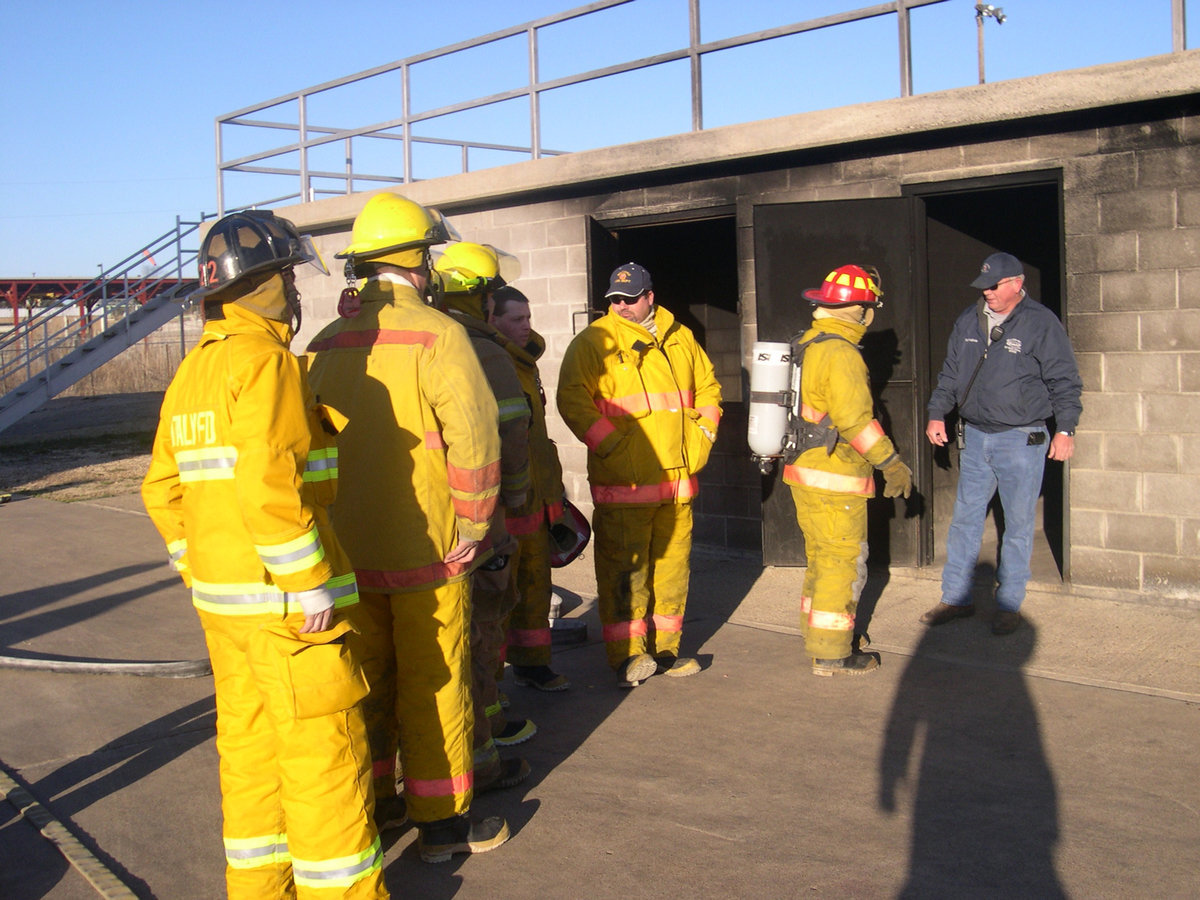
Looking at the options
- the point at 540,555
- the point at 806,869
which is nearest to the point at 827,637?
the point at 540,555

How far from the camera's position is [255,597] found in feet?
9.36

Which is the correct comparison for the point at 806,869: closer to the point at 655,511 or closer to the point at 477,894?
the point at 477,894

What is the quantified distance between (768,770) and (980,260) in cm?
576

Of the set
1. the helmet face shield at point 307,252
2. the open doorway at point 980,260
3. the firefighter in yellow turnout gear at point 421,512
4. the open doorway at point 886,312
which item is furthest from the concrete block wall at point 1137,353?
the helmet face shield at point 307,252

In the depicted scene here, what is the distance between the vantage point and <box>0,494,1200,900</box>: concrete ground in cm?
330

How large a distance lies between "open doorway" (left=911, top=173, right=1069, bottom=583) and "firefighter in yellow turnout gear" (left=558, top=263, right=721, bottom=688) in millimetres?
2918

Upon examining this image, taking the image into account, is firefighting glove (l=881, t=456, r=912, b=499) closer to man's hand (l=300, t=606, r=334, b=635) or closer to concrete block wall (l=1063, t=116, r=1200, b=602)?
concrete block wall (l=1063, t=116, r=1200, b=602)

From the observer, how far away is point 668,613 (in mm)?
5305

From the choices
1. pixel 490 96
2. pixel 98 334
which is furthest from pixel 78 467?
pixel 490 96

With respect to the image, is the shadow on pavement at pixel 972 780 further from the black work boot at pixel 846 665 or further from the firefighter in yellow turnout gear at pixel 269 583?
the firefighter in yellow turnout gear at pixel 269 583

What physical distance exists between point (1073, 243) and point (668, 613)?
319cm

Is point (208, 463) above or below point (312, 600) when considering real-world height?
above

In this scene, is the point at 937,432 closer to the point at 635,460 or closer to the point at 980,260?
the point at 635,460

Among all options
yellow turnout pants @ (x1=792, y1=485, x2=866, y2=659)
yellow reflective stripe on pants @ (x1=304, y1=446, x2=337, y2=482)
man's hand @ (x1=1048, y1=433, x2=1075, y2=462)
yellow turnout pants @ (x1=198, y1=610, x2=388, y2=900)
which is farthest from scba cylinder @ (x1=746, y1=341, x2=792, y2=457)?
yellow turnout pants @ (x1=198, y1=610, x2=388, y2=900)
